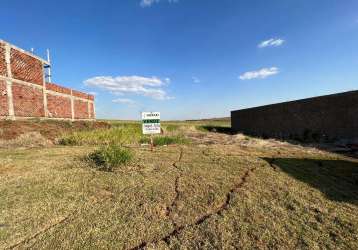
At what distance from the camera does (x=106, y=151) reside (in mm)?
5305

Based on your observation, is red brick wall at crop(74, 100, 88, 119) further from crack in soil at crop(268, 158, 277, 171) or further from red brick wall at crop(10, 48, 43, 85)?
crack in soil at crop(268, 158, 277, 171)

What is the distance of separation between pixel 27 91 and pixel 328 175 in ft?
53.3

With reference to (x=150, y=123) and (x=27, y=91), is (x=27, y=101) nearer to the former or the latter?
(x=27, y=91)

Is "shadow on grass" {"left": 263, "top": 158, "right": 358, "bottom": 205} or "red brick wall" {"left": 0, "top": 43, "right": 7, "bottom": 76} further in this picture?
"red brick wall" {"left": 0, "top": 43, "right": 7, "bottom": 76}

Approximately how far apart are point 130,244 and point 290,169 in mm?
4070

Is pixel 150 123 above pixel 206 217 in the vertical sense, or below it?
above

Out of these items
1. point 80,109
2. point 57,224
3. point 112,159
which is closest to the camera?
point 57,224

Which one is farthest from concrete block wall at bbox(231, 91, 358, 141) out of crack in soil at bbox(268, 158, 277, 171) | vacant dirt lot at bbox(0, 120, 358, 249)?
vacant dirt lot at bbox(0, 120, 358, 249)

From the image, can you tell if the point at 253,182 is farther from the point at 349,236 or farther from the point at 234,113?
the point at 234,113

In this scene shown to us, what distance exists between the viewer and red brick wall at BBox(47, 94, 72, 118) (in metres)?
17.2

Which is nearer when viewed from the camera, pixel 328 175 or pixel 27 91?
pixel 328 175

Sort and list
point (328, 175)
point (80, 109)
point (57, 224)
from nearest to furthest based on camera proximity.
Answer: point (57, 224) < point (328, 175) < point (80, 109)

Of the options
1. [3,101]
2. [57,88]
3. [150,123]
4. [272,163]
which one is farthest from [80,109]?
[272,163]

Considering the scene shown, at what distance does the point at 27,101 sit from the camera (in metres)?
14.4
